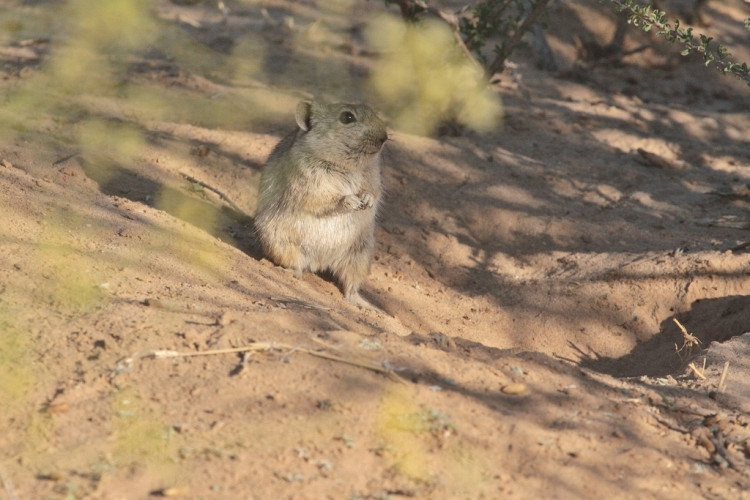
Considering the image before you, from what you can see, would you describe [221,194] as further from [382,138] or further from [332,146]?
[382,138]

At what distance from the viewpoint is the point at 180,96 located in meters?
8.40

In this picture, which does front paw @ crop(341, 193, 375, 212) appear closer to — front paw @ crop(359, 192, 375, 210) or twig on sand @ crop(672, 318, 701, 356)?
front paw @ crop(359, 192, 375, 210)

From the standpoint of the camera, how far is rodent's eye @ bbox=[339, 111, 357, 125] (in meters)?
5.76

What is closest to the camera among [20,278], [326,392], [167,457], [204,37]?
[167,457]

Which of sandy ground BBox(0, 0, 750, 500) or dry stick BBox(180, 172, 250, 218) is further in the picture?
dry stick BBox(180, 172, 250, 218)

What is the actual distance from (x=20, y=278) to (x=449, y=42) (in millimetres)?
5186

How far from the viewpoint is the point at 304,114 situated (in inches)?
233

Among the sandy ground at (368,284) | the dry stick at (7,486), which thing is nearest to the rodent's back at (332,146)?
the sandy ground at (368,284)

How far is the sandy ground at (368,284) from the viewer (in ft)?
10.3

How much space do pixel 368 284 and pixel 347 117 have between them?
1.25 metres

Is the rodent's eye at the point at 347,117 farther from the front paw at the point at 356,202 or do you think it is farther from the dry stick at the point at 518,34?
the dry stick at the point at 518,34

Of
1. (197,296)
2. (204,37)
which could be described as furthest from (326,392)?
(204,37)

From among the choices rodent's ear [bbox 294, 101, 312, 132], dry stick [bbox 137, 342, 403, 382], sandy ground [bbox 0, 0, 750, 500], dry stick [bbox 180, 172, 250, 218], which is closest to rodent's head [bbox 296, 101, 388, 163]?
rodent's ear [bbox 294, 101, 312, 132]

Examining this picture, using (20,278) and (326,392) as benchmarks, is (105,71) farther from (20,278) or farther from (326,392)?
(326,392)
